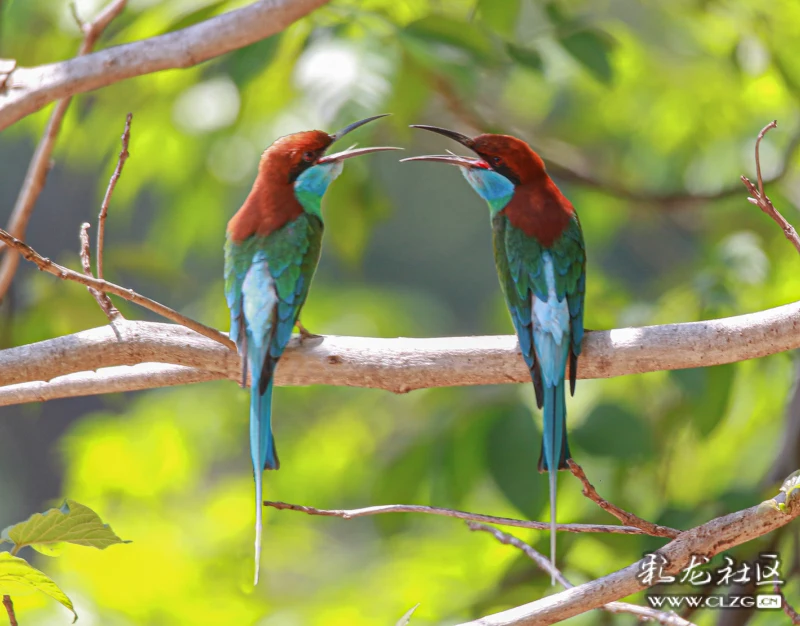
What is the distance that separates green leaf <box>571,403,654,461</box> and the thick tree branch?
1.20 meters

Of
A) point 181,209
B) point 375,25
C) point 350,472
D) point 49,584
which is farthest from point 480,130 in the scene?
point 49,584

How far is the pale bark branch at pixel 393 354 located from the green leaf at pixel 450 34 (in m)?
0.84

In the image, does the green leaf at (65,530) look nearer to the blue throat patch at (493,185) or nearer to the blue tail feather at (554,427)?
the blue tail feather at (554,427)

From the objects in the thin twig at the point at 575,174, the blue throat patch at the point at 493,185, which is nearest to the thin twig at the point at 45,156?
the blue throat patch at the point at 493,185

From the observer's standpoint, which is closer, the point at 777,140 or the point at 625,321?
the point at 625,321

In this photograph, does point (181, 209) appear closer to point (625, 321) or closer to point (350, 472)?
point (350, 472)

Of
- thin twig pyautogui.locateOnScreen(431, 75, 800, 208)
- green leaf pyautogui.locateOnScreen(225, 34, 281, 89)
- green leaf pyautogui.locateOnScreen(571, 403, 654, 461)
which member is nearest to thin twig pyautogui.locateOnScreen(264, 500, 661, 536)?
green leaf pyautogui.locateOnScreen(571, 403, 654, 461)

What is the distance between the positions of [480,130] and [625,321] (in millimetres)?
892

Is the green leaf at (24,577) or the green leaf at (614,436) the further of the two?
the green leaf at (614,436)

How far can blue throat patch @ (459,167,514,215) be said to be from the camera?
219cm

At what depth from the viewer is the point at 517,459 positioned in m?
2.21

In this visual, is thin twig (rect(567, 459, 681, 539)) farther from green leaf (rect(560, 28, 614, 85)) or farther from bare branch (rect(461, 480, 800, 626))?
green leaf (rect(560, 28, 614, 85))

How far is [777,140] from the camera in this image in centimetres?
339

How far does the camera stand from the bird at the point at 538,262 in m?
1.85
